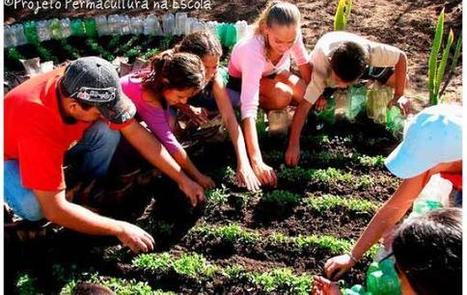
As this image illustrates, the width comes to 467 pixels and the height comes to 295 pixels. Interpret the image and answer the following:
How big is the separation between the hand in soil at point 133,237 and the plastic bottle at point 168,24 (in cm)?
282

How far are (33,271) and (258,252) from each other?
103 centimetres

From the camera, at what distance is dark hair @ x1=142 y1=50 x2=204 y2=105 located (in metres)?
3.54

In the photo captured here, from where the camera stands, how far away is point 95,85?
308 centimetres

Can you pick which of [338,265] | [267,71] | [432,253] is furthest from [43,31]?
[432,253]

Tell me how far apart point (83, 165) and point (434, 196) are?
1.69 metres

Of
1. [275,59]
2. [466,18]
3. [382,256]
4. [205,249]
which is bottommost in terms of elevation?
[205,249]

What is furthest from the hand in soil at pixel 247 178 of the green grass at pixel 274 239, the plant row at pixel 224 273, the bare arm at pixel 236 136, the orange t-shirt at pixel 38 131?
the orange t-shirt at pixel 38 131


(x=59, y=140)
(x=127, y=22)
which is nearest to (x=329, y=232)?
(x=59, y=140)

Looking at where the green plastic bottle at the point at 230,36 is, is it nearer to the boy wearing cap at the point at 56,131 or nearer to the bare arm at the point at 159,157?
the bare arm at the point at 159,157

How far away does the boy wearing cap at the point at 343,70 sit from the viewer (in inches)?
160

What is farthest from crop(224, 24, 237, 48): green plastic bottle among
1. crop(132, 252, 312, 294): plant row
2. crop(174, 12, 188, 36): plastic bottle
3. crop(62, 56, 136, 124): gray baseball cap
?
crop(62, 56, 136, 124): gray baseball cap

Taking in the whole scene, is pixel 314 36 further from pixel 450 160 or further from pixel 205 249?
pixel 450 160

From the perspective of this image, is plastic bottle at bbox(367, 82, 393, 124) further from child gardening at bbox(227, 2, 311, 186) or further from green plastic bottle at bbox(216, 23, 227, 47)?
green plastic bottle at bbox(216, 23, 227, 47)

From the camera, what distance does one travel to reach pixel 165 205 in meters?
3.98
